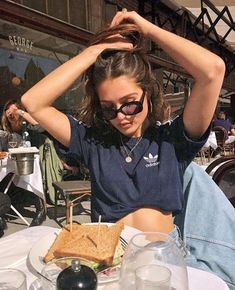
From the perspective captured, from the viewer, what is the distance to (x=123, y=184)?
1393 mm

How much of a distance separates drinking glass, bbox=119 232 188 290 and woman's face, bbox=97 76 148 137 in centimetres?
68

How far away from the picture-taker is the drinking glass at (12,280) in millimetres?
782

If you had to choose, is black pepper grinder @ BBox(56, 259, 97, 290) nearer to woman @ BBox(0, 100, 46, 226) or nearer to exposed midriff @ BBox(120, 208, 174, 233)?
exposed midriff @ BBox(120, 208, 174, 233)

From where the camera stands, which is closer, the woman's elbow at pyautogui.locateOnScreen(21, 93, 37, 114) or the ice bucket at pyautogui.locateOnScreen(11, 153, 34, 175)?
the woman's elbow at pyautogui.locateOnScreen(21, 93, 37, 114)

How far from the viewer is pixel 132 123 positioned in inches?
55.3

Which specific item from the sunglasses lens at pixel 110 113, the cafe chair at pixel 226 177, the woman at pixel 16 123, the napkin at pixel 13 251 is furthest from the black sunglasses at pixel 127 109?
the woman at pixel 16 123

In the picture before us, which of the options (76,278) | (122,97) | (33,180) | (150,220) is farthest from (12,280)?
(33,180)

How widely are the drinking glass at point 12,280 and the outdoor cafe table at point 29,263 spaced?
Result: 0.41ft

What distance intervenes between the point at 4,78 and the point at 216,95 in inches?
238

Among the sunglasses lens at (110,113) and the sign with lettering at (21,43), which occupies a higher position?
the sign with lettering at (21,43)

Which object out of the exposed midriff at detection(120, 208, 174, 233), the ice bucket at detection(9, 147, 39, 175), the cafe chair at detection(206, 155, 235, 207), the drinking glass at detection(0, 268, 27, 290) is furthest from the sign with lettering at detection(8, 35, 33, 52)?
the drinking glass at detection(0, 268, 27, 290)

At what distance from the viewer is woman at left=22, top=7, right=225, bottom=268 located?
1333mm

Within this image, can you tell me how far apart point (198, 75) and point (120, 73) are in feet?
1.01

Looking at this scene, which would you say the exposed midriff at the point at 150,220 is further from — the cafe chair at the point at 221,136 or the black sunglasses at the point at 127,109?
the cafe chair at the point at 221,136
